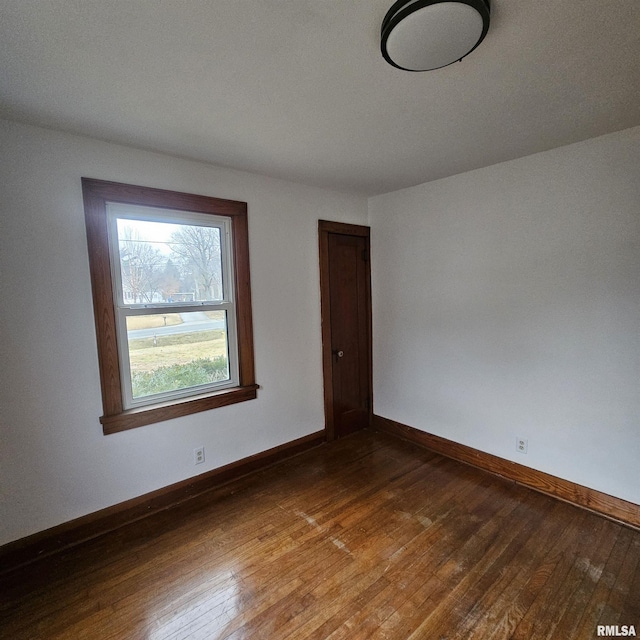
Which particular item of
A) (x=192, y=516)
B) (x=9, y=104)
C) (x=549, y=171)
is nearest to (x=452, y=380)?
(x=549, y=171)

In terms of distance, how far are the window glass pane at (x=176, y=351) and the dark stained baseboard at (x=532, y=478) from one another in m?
2.01

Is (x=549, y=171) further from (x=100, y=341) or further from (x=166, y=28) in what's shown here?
(x=100, y=341)

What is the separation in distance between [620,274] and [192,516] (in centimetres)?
326

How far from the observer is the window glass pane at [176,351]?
2.32 metres

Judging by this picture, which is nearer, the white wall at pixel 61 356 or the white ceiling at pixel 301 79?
the white ceiling at pixel 301 79

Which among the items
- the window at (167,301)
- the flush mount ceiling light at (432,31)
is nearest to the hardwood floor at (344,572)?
the window at (167,301)

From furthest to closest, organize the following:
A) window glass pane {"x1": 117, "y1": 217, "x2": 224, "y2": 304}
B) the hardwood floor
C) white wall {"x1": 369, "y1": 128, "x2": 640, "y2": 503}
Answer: window glass pane {"x1": 117, "y1": 217, "x2": 224, "y2": 304}
white wall {"x1": 369, "y1": 128, "x2": 640, "y2": 503}
the hardwood floor

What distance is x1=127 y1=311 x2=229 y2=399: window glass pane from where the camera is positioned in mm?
2320

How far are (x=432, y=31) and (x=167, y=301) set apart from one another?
215 centimetres

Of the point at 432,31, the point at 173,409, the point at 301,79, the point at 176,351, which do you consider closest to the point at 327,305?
the point at 176,351

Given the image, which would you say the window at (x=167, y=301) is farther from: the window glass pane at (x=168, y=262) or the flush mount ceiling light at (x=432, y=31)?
the flush mount ceiling light at (x=432, y=31)

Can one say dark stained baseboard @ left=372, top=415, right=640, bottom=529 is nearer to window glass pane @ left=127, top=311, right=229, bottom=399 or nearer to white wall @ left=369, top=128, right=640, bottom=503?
white wall @ left=369, top=128, right=640, bottom=503

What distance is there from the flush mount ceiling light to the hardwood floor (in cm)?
243

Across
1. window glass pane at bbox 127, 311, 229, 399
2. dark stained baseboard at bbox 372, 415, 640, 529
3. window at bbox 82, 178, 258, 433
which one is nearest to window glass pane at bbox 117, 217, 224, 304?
window at bbox 82, 178, 258, 433
